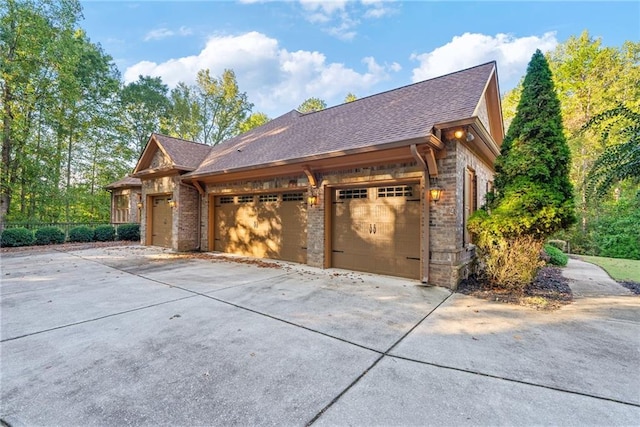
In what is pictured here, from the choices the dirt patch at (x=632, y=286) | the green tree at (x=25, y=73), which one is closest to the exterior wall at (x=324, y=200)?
the dirt patch at (x=632, y=286)

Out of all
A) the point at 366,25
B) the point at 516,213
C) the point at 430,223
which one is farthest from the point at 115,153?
the point at 516,213

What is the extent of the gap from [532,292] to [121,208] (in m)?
23.0

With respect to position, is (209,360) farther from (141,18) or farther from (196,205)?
(141,18)

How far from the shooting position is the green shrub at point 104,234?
1406cm

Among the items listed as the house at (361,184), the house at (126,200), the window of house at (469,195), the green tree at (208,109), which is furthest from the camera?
the green tree at (208,109)

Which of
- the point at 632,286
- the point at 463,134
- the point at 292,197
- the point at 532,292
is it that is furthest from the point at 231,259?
the point at 632,286

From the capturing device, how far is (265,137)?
11.3 m

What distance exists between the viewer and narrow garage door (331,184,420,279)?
21.1ft

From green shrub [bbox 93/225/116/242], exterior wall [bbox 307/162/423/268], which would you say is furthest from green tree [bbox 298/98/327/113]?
exterior wall [bbox 307/162/423/268]

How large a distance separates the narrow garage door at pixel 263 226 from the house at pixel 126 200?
33.6ft

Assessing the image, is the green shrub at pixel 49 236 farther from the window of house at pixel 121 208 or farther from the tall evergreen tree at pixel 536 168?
the tall evergreen tree at pixel 536 168

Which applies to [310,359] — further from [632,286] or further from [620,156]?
[632,286]

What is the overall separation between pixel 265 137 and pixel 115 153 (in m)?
17.7

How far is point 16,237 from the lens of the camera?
11.6 metres
